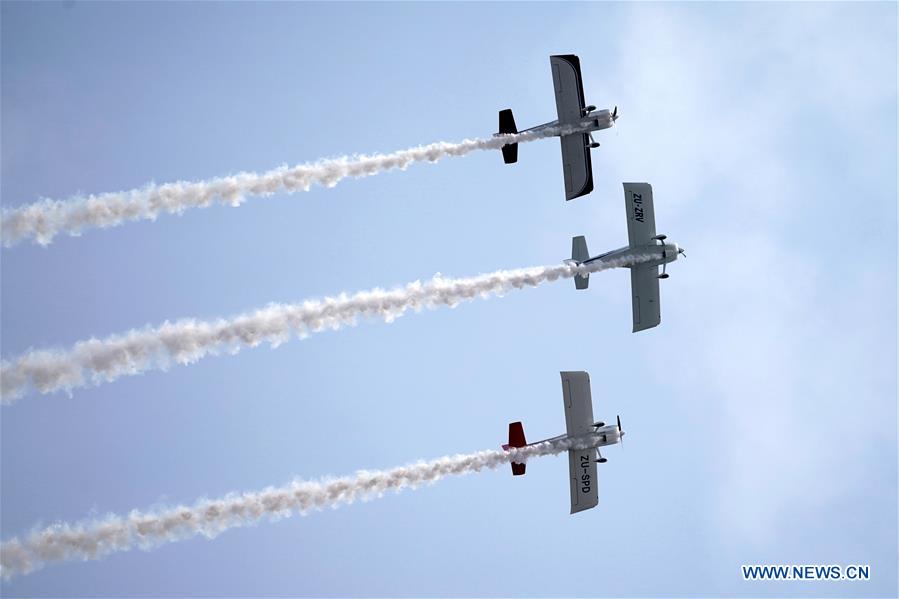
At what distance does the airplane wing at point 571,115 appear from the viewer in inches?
2427

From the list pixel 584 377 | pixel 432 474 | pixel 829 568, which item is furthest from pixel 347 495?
pixel 829 568

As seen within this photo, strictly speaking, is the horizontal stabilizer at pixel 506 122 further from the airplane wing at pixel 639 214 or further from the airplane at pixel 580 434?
the airplane at pixel 580 434

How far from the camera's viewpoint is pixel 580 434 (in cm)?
5903

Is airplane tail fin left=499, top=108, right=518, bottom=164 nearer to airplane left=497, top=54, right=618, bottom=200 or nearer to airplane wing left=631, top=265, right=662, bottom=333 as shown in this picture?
airplane left=497, top=54, right=618, bottom=200

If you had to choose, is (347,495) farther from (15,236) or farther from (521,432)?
(15,236)

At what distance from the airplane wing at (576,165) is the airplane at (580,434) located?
363 inches

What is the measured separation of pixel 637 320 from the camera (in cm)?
6169

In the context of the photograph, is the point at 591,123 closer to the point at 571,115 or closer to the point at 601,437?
the point at 571,115

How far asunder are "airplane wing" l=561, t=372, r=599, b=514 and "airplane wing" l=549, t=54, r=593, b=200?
933cm

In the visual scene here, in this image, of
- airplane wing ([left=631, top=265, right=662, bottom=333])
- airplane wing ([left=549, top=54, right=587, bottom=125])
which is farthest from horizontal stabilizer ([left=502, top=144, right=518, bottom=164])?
airplane wing ([left=631, top=265, right=662, bottom=333])

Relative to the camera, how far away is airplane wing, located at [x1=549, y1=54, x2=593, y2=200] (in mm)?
61656

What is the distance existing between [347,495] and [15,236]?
16.0 meters

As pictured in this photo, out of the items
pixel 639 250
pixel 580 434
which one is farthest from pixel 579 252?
pixel 580 434

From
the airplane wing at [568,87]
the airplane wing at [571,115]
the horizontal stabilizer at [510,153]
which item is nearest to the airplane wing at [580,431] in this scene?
the airplane wing at [571,115]
